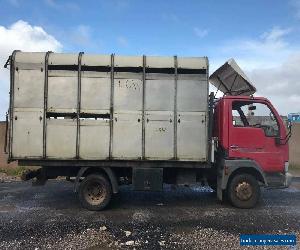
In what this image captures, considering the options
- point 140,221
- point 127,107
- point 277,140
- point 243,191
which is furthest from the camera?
point 277,140

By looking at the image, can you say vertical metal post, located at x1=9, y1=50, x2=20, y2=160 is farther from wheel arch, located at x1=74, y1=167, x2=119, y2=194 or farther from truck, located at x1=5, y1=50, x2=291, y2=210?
wheel arch, located at x1=74, y1=167, x2=119, y2=194

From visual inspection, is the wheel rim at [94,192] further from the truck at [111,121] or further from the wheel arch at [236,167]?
the wheel arch at [236,167]

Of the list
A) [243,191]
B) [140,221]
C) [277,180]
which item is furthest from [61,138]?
[277,180]

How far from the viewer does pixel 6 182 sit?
13.2 meters

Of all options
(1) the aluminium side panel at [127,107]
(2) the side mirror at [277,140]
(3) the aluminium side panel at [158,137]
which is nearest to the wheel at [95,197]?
(1) the aluminium side panel at [127,107]

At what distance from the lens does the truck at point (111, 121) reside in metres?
8.66

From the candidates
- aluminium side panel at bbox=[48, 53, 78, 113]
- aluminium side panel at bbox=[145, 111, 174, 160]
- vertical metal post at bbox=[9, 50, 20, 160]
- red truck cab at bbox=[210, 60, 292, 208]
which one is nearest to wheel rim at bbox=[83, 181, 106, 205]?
aluminium side panel at bbox=[145, 111, 174, 160]

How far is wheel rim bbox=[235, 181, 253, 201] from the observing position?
9023 mm

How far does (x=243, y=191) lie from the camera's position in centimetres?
903

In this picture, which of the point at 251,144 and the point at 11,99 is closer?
the point at 11,99

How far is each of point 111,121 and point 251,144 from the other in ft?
11.8

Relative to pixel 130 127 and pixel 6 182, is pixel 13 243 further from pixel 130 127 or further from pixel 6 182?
pixel 6 182

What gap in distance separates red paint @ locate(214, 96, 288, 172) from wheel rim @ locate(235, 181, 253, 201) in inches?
23.8

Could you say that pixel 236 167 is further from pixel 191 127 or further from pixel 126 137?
pixel 126 137
